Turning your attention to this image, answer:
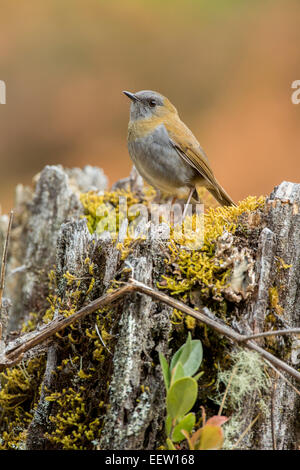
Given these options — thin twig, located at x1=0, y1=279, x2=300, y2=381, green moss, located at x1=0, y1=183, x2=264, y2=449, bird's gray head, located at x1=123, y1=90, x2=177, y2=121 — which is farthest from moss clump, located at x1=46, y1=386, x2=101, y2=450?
bird's gray head, located at x1=123, y1=90, x2=177, y2=121

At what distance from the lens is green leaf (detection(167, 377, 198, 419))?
138 cm

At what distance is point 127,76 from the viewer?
18.6 ft

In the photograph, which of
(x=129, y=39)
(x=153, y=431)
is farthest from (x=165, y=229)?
(x=129, y=39)

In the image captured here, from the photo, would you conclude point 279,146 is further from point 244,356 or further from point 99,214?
point 244,356

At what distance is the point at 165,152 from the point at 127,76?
3.16 meters

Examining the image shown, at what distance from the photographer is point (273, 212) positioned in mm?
1949

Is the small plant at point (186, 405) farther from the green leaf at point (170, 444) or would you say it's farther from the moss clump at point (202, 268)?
the moss clump at point (202, 268)

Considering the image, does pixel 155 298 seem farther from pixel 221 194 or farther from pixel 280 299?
pixel 221 194

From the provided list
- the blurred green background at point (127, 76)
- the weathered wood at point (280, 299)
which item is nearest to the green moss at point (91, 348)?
the weathered wood at point (280, 299)

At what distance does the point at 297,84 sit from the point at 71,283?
375 centimetres

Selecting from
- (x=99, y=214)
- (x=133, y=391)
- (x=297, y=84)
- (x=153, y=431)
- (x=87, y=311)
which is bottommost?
(x=153, y=431)

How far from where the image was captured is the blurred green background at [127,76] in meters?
4.97

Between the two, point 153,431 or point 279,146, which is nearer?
point 153,431

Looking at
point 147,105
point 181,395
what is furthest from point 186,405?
point 147,105
